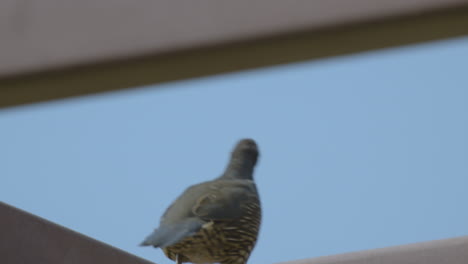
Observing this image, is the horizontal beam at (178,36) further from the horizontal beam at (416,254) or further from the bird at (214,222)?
the bird at (214,222)

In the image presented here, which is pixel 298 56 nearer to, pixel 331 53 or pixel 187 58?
pixel 331 53

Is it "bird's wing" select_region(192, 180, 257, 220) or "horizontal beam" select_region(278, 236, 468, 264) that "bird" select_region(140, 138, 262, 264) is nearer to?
"bird's wing" select_region(192, 180, 257, 220)

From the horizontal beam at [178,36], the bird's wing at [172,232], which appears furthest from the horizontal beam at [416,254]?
the horizontal beam at [178,36]

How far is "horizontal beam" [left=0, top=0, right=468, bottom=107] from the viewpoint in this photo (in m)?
1.48

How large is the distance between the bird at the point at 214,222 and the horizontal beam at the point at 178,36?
6.20 feet

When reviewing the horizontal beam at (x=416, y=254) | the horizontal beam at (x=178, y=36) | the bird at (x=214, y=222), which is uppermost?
the bird at (x=214, y=222)

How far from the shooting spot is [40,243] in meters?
2.74

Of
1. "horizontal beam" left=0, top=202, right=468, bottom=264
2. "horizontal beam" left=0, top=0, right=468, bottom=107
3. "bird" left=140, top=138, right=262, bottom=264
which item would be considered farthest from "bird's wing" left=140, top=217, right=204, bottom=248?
"horizontal beam" left=0, top=0, right=468, bottom=107

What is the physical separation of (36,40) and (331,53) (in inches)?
22.4

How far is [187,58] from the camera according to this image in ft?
5.23

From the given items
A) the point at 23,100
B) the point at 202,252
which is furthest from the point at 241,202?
the point at 23,100

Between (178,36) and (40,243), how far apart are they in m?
1.36

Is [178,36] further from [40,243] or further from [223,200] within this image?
[223,200]

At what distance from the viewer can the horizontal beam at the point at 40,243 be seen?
2672mm
